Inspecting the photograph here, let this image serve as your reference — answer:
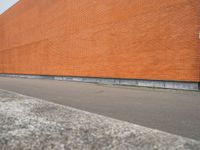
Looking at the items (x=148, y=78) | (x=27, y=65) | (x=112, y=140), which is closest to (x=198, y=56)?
(x=148, y=78)

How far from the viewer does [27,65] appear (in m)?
24.6

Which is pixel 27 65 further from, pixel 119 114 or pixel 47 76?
pixel 119 114

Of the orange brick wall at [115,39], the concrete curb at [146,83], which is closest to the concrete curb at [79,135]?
the concrete curb at [146,83]

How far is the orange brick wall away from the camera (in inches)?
386

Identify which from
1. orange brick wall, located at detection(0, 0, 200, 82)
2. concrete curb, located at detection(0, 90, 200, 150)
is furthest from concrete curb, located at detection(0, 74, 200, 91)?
concrete curb, located at detection(0, 90, 200, 150)

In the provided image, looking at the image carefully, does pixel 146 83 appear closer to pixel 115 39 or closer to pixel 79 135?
pixel 115 39

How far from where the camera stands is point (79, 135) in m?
3.49

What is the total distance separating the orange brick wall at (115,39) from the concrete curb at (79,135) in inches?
258

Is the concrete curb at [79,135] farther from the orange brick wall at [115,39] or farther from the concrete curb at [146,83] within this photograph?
the orange brick wall at [115,39]

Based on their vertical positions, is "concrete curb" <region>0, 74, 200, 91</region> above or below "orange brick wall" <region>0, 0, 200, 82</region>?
below

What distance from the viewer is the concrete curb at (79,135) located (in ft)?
10.0

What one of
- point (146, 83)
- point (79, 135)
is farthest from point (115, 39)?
point (79, 135)

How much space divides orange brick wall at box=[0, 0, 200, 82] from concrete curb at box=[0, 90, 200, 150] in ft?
21.5

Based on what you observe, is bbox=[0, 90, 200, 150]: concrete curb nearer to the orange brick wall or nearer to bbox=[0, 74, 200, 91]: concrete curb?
bbox=[0, 74, 200, 91]: concrete curb
